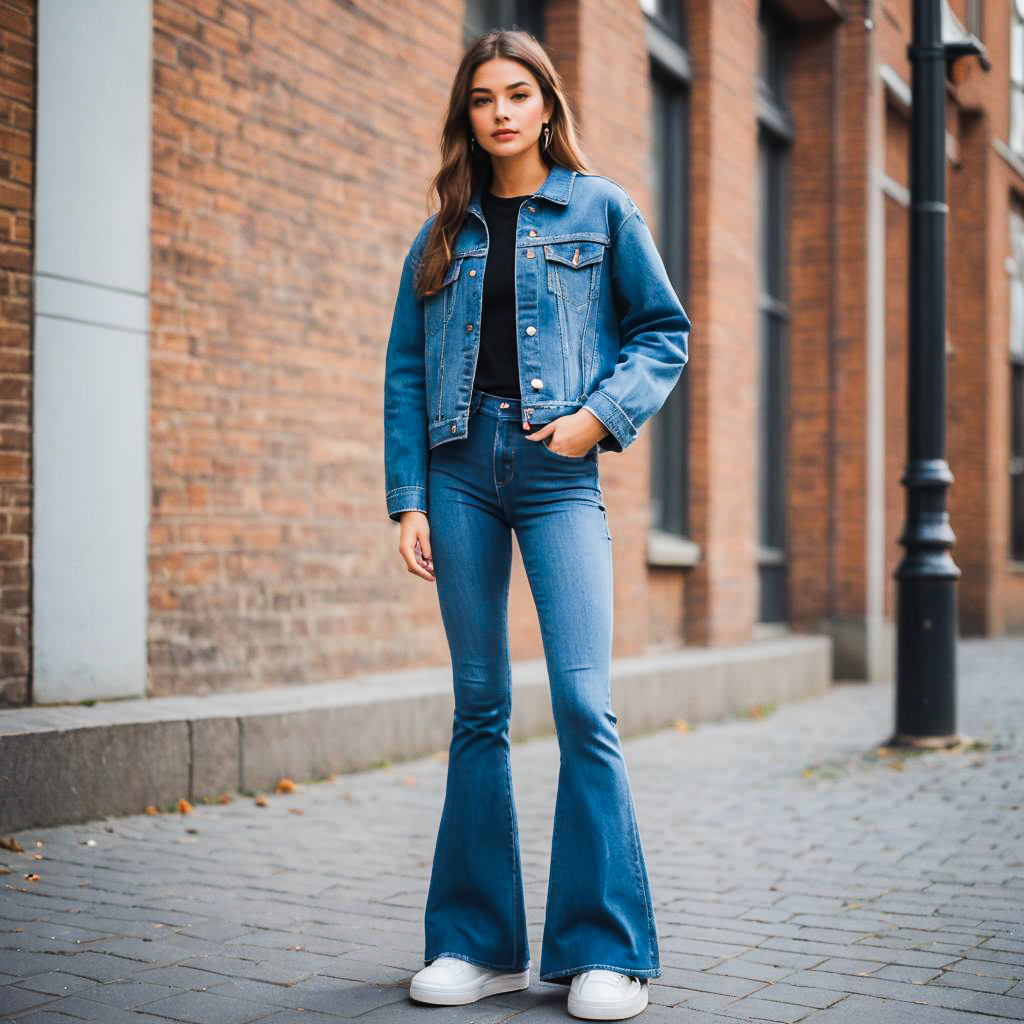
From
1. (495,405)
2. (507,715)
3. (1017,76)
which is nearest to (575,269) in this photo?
(495,405)

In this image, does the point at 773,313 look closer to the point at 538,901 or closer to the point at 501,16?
the point at 501,16

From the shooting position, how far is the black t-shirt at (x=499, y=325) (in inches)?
127

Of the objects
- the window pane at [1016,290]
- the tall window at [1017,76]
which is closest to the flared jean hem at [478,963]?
the window pane at [1016,290]

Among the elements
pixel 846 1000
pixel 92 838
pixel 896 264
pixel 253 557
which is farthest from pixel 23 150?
pixel 896 264

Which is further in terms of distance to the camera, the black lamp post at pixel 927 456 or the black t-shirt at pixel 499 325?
the black lamp post at pixel 927 456

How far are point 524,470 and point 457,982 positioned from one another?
3.70 ft

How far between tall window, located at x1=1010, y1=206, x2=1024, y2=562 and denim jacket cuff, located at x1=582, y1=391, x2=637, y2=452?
18205 mm

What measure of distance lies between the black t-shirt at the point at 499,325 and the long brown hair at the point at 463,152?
12cm

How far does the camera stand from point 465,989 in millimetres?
3189

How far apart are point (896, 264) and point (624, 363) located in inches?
520

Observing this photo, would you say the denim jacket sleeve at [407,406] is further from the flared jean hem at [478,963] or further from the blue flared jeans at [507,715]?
the flared jean hem at [478,963]

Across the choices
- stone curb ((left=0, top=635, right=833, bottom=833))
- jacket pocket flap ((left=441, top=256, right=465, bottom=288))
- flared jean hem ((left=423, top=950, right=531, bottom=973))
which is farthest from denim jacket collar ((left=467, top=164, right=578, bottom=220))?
stone curb ((left=0, top=635, right=833, bottom=833))

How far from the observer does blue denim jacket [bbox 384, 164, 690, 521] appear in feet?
10.4

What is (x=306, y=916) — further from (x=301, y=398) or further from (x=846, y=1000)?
(x=301, y=398)
